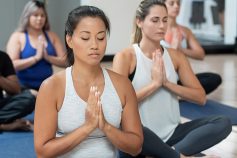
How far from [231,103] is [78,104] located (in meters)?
3.07

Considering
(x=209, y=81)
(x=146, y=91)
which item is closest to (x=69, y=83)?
(x=146, y=91)

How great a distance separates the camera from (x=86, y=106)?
179cm

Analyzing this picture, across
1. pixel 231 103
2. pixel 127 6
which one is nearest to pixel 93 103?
pixel 231 103

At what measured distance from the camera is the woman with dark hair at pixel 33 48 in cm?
397

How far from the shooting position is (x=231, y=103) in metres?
4.65

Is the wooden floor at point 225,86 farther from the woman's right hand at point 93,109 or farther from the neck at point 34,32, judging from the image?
the neck at point 34,32

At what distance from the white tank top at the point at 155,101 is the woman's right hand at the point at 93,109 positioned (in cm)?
93

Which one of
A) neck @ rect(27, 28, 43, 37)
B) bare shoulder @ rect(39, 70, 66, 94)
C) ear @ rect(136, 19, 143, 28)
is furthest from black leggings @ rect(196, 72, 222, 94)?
bare shoulder @ rect(39, 70, 66, 94)

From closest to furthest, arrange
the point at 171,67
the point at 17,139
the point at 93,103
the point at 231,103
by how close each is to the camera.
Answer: the point at 93,103
the point at 171,67
the point at 17,139
the point at 231,103

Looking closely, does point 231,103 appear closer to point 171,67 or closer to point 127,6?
point 171,67

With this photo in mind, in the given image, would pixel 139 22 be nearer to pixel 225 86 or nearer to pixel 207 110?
pixel 207 110

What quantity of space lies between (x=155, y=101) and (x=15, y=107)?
4.29 ft

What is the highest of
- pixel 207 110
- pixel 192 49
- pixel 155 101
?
pixel 155 101

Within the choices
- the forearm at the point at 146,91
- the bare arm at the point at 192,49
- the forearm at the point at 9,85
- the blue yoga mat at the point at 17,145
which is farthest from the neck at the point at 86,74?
the bare arm at the point at 192,49
